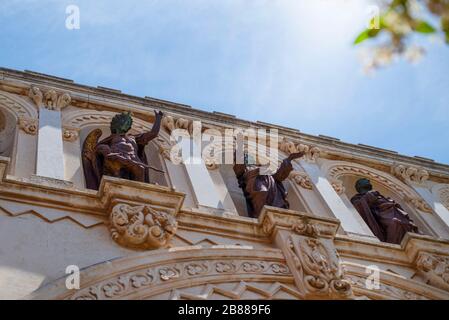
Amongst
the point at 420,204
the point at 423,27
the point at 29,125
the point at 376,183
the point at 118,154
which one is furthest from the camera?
the point at 376,183

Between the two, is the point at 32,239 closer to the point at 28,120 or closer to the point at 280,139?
the point at 28,120

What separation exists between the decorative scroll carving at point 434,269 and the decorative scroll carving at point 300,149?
12.8ft

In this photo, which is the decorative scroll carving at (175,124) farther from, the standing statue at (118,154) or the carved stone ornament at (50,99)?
the carved stone ornament at (50,99)

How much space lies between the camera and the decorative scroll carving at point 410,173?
1547 cm

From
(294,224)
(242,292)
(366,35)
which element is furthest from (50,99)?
(366,35)

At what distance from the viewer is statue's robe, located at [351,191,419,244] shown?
12719 mm

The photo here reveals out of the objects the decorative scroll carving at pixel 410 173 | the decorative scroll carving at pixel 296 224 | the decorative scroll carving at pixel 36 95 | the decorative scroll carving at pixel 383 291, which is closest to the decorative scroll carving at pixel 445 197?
the decorative scroll carving at pixel 410 173

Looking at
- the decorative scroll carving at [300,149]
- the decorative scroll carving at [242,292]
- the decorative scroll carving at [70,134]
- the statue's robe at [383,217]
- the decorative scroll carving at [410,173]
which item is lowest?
the decorative scroll carving at [242,292]

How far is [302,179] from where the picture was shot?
44.7 feet

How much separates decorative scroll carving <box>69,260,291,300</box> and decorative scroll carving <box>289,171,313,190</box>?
352cm

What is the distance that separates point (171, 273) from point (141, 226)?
2.49 feet

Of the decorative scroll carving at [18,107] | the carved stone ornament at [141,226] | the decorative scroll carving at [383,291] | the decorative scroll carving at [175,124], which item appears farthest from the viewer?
the decorative scroll carving at [175,124]

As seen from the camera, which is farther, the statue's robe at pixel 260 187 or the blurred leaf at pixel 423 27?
the statue's robe at pixel 260 187

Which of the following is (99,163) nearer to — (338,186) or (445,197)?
(338,186)
